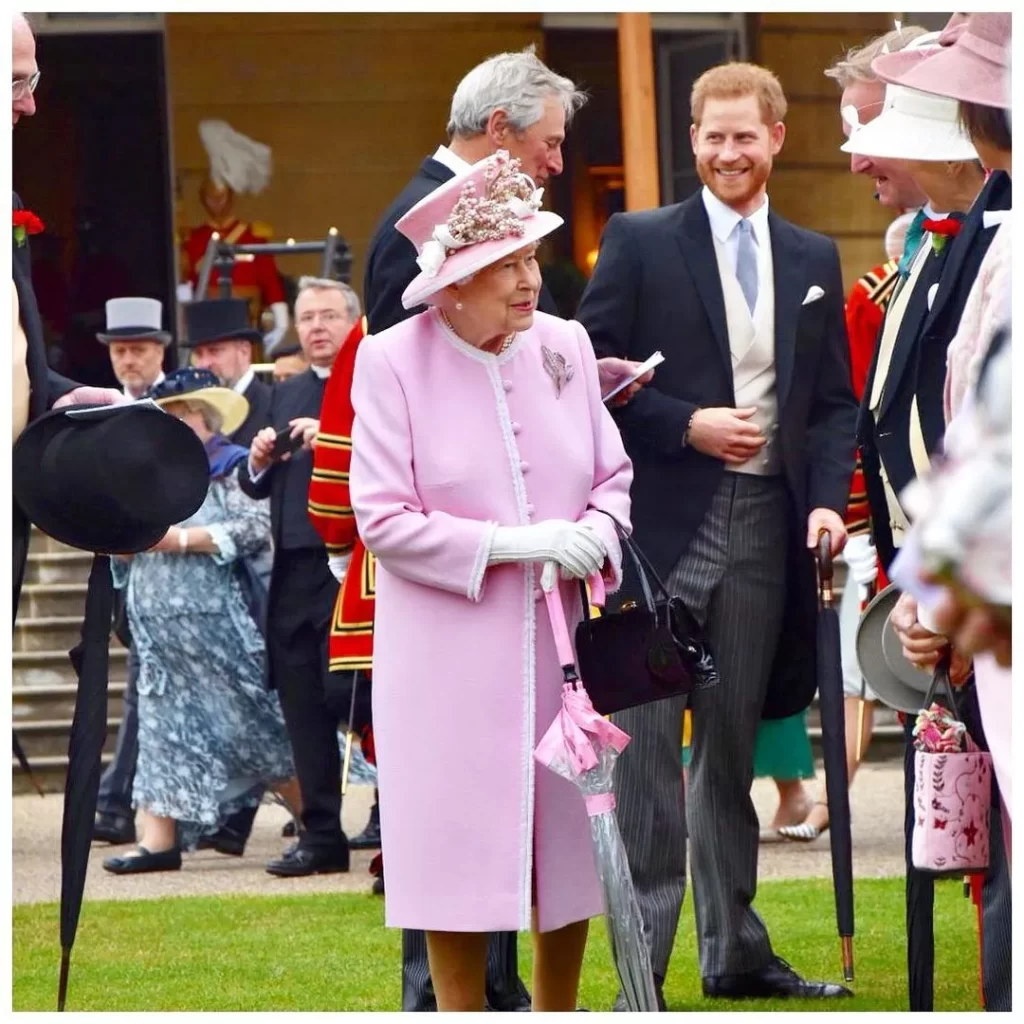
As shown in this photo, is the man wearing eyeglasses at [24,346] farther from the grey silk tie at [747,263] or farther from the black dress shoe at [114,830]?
the black dress shoe at [114,830]

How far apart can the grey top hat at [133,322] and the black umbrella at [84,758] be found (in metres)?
5.77

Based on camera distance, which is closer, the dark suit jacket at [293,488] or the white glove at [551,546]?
the white glove at [551,546]

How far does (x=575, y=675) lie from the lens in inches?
172

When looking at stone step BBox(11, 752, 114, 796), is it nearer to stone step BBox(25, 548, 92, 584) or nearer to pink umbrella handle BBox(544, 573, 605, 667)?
stone step BBox(25, 548, 92, 584)

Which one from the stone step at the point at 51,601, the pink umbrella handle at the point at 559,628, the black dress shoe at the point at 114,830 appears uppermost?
the pink umbrella handle at the point at 559,628

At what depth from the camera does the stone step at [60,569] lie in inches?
524

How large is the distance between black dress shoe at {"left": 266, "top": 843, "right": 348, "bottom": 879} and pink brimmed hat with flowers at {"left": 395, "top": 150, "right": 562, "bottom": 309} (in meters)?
4.12

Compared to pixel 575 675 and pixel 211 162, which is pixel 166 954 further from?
pixel 211 162

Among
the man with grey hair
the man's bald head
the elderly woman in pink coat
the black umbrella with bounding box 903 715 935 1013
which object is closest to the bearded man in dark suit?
the man with grey hair

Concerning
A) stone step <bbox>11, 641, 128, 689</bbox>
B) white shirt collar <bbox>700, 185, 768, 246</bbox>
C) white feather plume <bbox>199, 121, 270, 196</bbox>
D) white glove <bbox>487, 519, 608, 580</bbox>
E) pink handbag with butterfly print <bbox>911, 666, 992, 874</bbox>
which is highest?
white feather plume <bbox>199, 121, 270, 196</bbox>

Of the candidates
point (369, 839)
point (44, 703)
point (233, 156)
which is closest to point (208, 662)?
point (369, 839)

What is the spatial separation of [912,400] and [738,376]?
107 cm

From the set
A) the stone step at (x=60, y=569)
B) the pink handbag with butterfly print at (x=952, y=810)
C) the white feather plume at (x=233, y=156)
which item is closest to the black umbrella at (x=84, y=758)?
the pink handbag with butterfly print at (x=952, y=810)

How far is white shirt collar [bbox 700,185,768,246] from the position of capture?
5.58m
